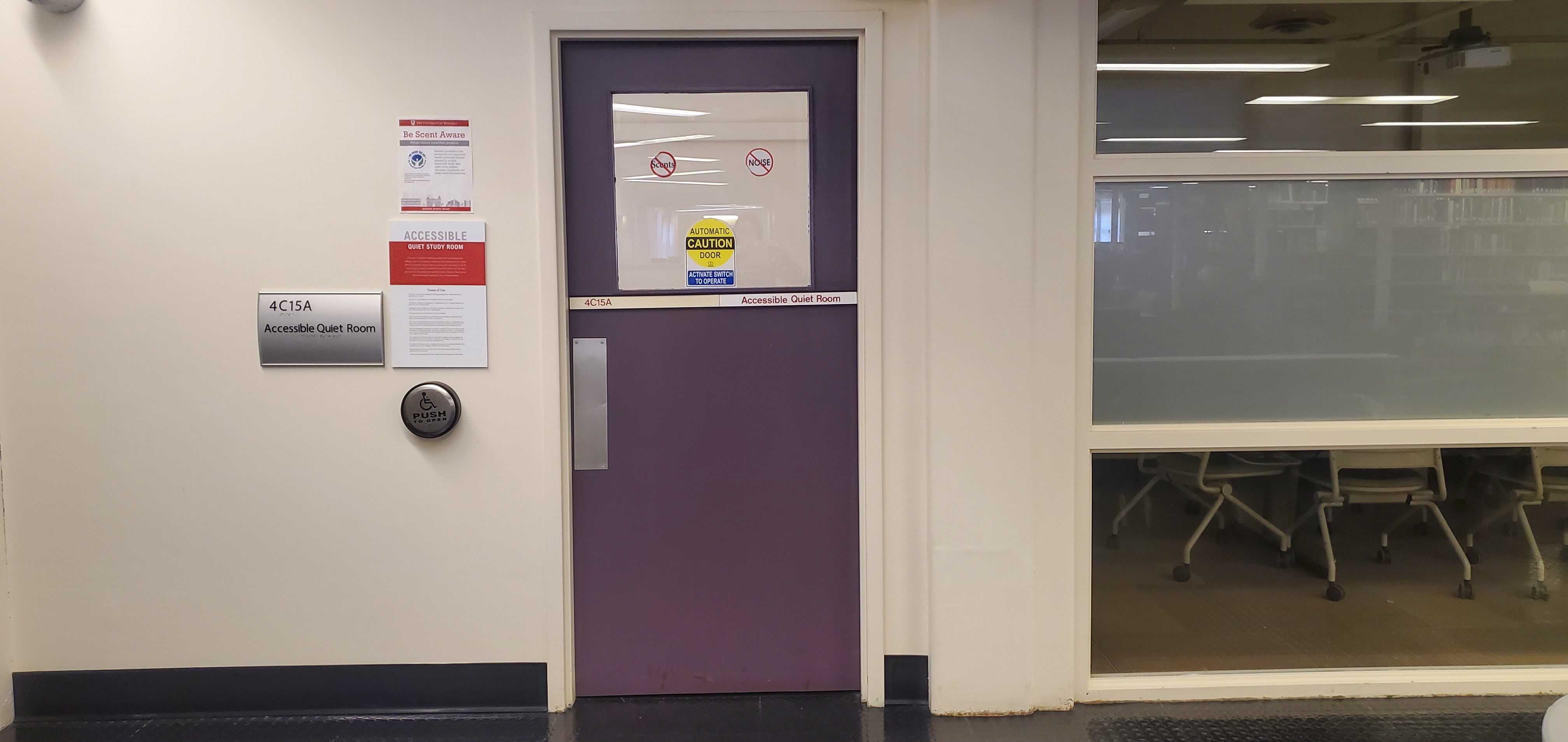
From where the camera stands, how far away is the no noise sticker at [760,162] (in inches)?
105

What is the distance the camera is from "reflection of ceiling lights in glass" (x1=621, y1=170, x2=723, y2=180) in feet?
8.70

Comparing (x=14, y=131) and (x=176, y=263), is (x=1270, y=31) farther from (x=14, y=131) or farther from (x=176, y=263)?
(x=14, y=131)

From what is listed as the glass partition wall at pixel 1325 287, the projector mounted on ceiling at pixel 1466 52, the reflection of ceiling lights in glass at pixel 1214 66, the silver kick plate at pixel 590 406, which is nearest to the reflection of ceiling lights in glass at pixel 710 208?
the silver kick plate at pixel 590 406

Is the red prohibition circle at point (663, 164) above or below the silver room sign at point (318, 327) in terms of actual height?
above

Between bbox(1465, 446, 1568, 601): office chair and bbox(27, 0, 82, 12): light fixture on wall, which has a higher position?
Result: bbox(27, 0, 82, 12): light fixture on wall

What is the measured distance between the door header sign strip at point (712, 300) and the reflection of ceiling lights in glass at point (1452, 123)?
1.73 metres

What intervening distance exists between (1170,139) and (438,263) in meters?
2.26

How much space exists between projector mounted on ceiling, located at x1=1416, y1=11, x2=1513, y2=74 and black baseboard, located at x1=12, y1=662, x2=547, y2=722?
11.2 ft

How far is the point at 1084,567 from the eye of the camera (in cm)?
274

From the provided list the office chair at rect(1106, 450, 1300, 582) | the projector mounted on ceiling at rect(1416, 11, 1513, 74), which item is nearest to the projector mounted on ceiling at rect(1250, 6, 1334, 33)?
the projector mounted on ceiling at rect(1416, 11, 1513, 74)

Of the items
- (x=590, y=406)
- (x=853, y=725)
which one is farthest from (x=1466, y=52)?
(x=590, y=406)

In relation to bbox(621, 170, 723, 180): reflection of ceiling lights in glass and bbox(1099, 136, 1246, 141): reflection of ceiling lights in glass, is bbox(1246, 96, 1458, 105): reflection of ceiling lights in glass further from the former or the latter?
bbox(621, 170, 723, 180): reflection of ceiling lights in glass

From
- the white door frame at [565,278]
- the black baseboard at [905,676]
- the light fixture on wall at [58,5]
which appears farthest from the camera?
the black baseboard at [905,676]

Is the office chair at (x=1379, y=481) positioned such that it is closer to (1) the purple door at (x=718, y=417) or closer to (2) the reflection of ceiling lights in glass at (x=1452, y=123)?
(2) the reflection of ceiling lights in glass at (x=1452, y=123)
